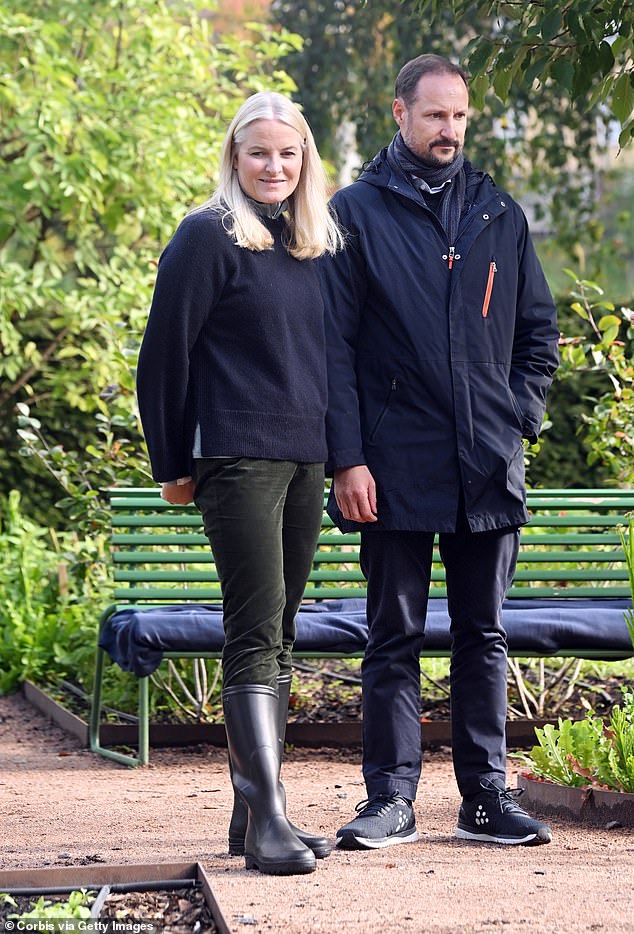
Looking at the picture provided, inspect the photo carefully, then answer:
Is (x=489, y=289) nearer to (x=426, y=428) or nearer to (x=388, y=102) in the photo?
(x=426, y=428)

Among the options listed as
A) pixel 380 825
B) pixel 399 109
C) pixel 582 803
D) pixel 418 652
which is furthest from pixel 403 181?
pixel 582 803

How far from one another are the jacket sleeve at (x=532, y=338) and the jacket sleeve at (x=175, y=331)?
Result: 945 mm

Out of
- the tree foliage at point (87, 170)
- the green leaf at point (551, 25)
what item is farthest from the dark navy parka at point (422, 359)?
the tree foliage at point (87, 170)

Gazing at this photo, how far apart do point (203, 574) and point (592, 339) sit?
4.68 metres

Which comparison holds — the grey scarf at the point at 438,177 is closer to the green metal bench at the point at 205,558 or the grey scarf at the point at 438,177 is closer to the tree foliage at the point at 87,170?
the green metal bench at the point at 205,558

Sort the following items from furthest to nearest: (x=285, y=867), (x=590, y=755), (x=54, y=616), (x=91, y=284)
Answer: (x=91, y=284) < (x=54, y=616) < (x=590, y=755) < (x=285, y=867)

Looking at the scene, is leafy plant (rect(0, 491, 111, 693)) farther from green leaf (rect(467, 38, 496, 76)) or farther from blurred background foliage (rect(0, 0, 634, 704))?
green leaf (rect(467, 38, 496, 76))

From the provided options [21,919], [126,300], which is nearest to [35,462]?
[126,300]

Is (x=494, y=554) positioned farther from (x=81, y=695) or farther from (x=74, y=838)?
(x=81, y=695)

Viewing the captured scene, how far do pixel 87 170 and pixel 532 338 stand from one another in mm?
4904

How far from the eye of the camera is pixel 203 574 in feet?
17.3

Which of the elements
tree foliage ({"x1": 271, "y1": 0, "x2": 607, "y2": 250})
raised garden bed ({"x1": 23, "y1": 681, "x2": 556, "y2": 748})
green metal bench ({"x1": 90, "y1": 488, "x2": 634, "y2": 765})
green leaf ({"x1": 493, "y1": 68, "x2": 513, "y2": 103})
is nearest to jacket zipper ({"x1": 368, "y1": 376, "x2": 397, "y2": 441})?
green leaf ({"x1": 493, "y1": 68, "x2": 513, "y2": 103})

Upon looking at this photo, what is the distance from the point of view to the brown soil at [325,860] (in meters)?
2.66

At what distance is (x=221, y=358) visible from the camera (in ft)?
10.1
